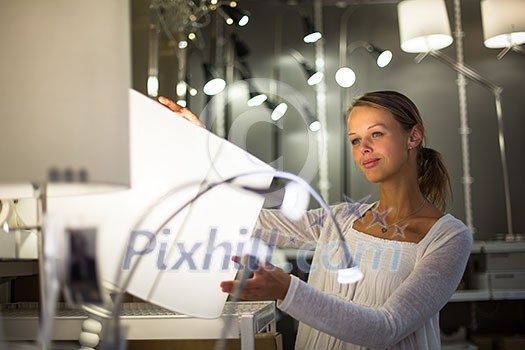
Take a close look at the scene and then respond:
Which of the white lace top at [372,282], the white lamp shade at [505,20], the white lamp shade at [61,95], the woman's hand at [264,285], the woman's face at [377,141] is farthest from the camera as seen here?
the white lamp shade at [505,20]

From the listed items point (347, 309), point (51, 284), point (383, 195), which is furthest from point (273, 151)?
point (51, 284)

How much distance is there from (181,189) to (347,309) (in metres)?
0.21

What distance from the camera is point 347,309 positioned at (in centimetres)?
61

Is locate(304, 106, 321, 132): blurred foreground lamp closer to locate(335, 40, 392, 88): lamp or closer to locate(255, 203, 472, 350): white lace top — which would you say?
locate(335, 40, 392, 88): lamp

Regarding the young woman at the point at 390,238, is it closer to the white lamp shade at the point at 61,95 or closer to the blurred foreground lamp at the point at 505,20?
the white lamp shade at the point at 61,95

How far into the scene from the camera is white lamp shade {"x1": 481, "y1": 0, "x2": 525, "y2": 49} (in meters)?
1.79

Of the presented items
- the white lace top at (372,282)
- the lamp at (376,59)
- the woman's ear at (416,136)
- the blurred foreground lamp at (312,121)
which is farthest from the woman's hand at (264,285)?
the blurred foreground lamp at (312,121)

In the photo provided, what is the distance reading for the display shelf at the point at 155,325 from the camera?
60 cm

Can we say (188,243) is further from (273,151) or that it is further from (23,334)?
(273,151)

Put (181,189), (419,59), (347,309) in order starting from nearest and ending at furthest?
(181,189) → (347,309) → (419,59)

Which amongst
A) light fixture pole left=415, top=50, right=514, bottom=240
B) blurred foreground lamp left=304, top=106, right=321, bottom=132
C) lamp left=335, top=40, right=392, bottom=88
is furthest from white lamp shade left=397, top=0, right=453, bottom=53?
blurred foreground lamp left=304, top=106, right=321, bottom=132

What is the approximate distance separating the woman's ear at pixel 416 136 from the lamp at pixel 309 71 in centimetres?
135

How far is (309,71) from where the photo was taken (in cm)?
213

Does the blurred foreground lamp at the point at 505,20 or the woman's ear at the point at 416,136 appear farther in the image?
the blurred foreground lamp at the point at 505,20
